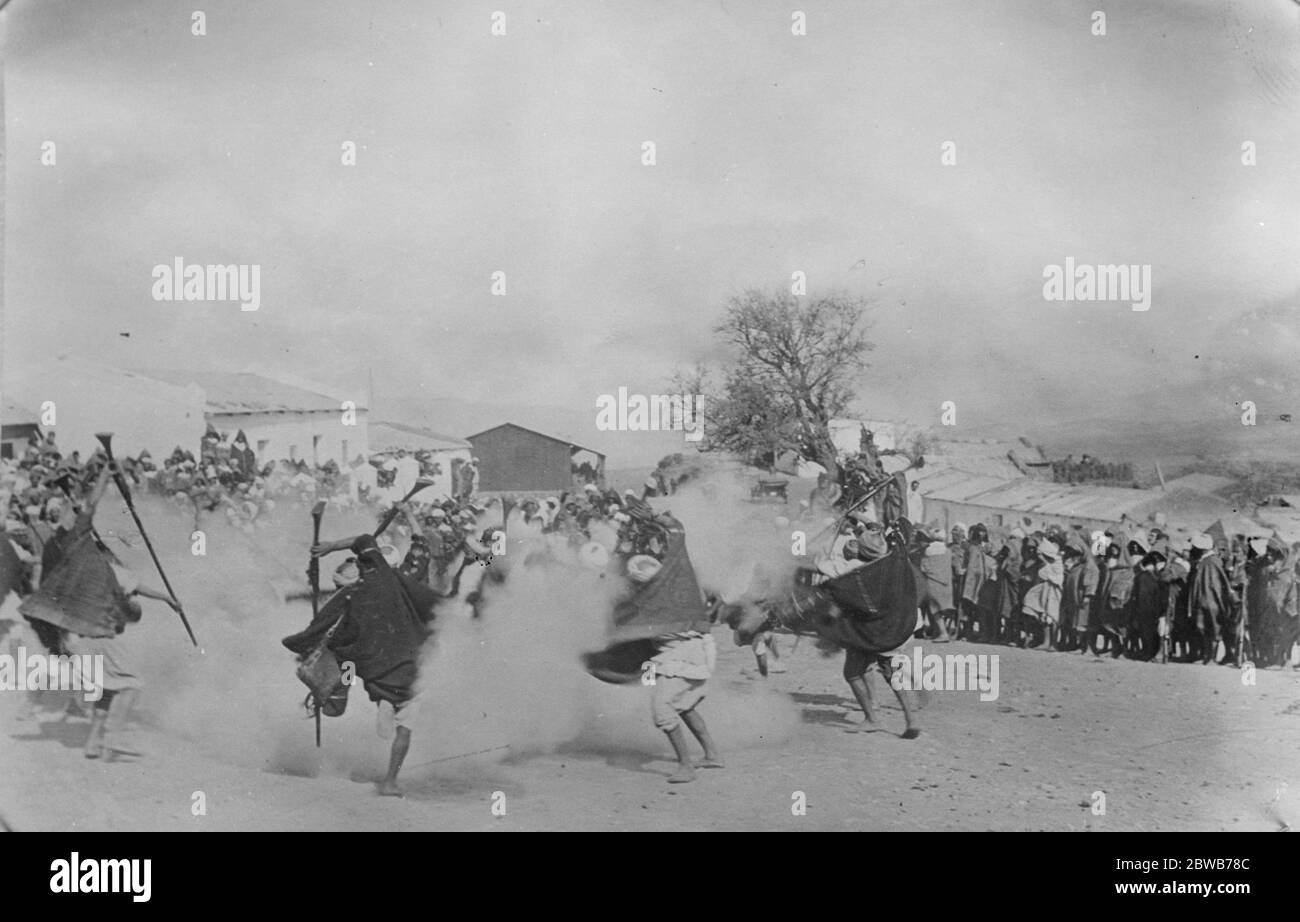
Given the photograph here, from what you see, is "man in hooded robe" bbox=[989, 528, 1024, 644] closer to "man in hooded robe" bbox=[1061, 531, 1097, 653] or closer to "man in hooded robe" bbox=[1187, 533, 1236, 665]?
"man in hooded robe" bbox=[1061, 531, 1097, 653]

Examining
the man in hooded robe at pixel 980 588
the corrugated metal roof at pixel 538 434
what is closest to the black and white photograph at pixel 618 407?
the corrugated metal roof at pixel 538 434

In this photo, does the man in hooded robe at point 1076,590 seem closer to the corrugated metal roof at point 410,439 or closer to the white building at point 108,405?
the corrugated metal roof at point 410,439

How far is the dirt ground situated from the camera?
6.47 meters

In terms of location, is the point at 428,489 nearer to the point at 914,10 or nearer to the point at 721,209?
the point at 721,209

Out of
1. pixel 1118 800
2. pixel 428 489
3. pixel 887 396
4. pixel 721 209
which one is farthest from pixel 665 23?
pixel 1118 800

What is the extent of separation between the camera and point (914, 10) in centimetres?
654

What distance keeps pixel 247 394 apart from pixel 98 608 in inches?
49.8

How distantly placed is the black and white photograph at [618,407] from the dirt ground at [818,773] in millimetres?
20

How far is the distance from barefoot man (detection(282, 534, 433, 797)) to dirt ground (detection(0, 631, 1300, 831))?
0.68 feet

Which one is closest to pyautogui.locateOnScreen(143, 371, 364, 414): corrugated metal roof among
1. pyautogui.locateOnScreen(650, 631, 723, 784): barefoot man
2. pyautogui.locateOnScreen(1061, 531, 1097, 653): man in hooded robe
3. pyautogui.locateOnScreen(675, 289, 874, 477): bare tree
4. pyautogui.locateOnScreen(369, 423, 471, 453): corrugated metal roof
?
pyautogui.locateOnScreen(369, 423, 471, 453): corrugated metal roof

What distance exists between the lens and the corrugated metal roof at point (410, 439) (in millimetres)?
6465

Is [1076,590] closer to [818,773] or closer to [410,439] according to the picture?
[818,773]

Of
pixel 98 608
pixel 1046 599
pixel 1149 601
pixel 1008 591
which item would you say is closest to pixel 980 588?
pixel 1008 591

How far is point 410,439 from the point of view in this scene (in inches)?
255
